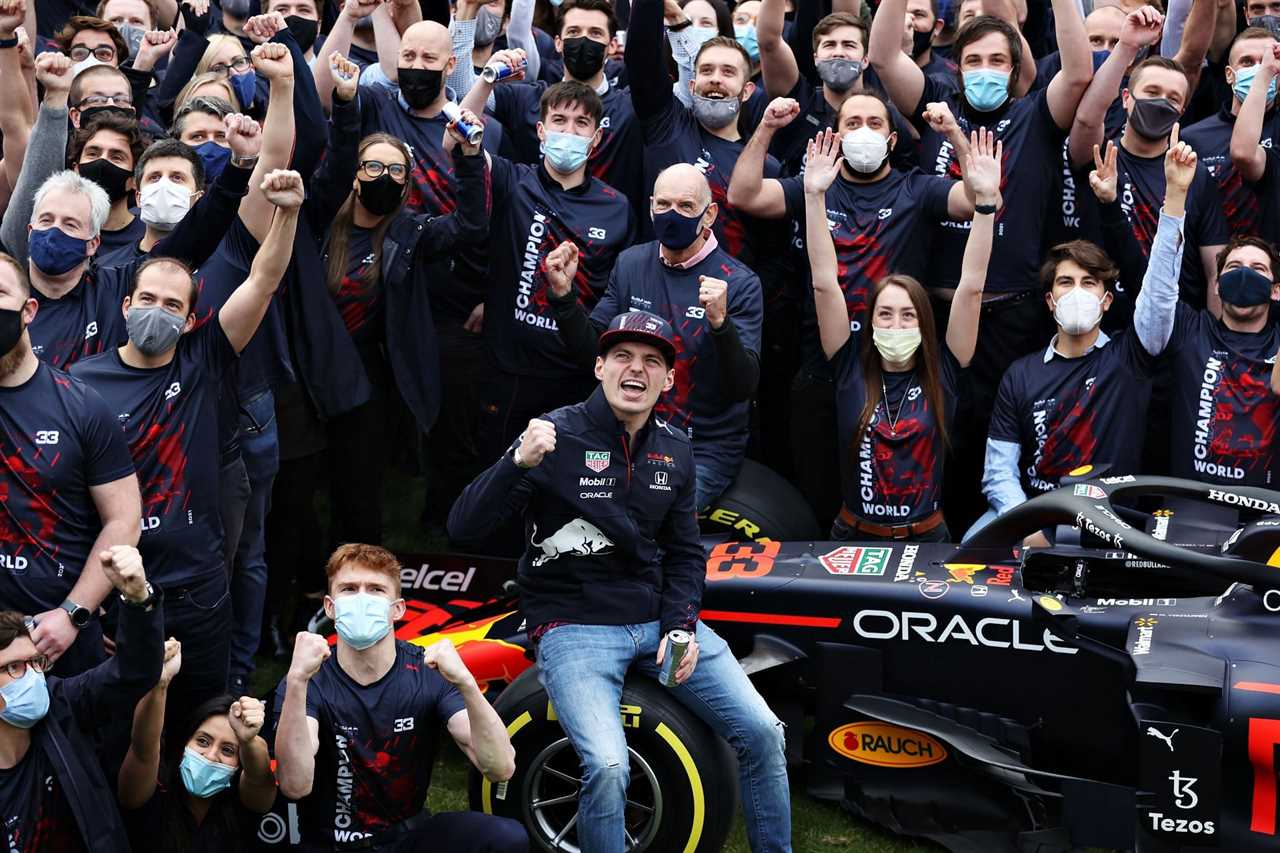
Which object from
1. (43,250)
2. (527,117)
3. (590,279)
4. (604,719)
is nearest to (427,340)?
(590,279)

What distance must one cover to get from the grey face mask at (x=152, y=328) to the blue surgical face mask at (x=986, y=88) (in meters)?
4.41

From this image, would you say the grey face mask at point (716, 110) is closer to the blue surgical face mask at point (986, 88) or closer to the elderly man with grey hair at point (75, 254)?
the blue surgical face mask at point (986, 88)

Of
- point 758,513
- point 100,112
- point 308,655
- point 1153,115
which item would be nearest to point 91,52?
point 100,112

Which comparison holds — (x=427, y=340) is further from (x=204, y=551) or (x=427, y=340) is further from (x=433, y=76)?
(x=204, y=551)

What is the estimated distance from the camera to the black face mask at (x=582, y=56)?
8.84m

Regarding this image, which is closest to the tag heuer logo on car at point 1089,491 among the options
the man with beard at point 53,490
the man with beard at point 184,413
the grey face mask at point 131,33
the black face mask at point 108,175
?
the man with beard at point 184,413

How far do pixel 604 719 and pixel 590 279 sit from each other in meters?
Result: 3.01

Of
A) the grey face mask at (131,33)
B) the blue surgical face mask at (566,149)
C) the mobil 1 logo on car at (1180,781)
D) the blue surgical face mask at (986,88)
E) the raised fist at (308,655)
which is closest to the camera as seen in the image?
the raised fist at (308,655)

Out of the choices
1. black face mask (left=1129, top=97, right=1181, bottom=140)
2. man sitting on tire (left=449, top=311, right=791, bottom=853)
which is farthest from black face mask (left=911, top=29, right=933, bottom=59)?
man sitting on tire (left=449, top=311, right=791, bottom=853)

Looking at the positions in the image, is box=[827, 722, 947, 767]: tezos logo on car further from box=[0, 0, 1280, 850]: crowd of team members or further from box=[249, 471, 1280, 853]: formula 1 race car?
box=[0, 0, 1280, 850]: crowd of team members

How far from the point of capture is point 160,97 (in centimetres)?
912

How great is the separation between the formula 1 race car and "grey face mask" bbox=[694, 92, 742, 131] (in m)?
2.61

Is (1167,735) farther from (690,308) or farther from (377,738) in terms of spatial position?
(690,308)

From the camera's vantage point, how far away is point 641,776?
633 cm
